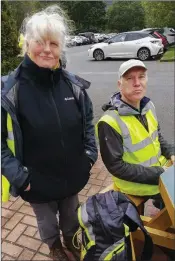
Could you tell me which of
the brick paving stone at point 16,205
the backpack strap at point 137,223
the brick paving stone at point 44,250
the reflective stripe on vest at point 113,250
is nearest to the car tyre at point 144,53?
the brick paving stone at point 16,205

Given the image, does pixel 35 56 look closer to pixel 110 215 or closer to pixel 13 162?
pixel 13 162

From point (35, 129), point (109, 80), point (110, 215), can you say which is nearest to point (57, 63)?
point (35, 129)

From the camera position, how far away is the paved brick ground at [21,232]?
2.46m

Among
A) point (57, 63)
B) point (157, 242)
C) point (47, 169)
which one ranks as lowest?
point (157, 242)

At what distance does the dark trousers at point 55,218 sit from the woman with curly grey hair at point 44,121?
0.02m

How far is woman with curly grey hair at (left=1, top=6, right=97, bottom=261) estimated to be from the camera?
5.52ft

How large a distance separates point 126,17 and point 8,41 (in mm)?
38936

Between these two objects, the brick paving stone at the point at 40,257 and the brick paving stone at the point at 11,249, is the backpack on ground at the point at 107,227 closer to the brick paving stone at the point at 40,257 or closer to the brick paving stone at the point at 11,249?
the brick paving stone at the point at 40,257

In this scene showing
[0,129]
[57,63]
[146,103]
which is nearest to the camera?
[0,129]

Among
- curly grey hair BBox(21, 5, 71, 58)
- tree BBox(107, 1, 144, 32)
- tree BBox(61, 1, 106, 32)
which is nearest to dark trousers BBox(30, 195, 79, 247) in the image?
curly grey hair BBox(21, 5, 71, 58)

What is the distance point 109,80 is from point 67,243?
320 inches

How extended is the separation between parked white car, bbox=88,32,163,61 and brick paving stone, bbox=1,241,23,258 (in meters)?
12.4

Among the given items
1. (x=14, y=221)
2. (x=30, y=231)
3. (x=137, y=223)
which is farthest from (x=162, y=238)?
(x=14, y=221)

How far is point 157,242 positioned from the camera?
2.05m
